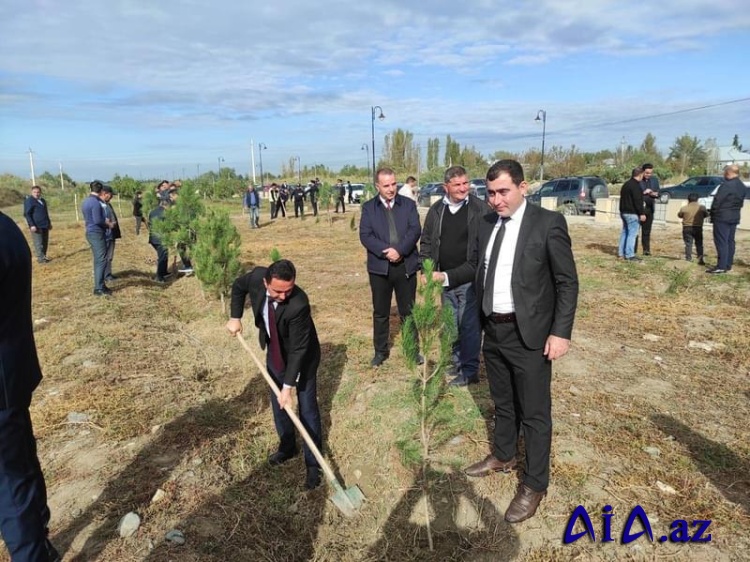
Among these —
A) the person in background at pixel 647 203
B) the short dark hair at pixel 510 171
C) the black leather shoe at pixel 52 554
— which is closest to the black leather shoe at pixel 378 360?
the short dark hair at pixel 510 171

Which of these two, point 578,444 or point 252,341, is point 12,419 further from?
point 252,341

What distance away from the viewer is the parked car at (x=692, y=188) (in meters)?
16.7

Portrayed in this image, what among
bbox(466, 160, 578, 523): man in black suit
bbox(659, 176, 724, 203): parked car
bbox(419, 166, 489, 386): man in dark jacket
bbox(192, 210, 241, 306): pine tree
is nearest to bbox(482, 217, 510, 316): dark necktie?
bbox(466, 160, 578, 523): man in black suit

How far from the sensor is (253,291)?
291cm

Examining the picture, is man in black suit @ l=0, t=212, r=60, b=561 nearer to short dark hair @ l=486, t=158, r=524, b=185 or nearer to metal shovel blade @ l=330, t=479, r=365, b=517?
metal shovel blade @ l=330, t=479, r=365, b=517

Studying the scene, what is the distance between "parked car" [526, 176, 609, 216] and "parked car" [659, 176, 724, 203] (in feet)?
6.82

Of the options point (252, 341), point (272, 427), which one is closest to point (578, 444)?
point (272, 427)

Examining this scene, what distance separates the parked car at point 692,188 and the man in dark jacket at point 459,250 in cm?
1616

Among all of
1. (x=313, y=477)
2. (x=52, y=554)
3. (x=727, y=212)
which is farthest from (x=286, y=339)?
(x=727, y=212)

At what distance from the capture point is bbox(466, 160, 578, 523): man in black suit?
233 centimetres

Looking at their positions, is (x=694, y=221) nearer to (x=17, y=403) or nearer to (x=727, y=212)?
(x=727, y=212)

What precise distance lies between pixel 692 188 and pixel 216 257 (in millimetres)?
17325

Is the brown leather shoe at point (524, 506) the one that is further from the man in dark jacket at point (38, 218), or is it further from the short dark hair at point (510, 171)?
the man in dark jacket at point (38, 218)

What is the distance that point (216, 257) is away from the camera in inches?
251
